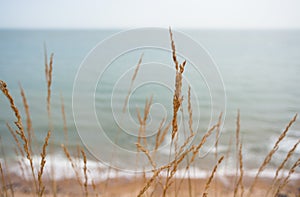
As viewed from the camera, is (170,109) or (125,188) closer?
(125,188)

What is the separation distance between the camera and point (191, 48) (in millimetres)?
2262

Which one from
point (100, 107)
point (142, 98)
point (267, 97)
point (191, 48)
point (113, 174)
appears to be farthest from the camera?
point (267, 97)

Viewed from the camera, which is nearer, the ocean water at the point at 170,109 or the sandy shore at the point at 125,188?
the sandy shore at the point at 125,188

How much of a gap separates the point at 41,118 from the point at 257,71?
44.0 ft

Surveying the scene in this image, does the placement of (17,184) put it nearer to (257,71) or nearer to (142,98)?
(142,98)

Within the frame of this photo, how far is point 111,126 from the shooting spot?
7.30 meters

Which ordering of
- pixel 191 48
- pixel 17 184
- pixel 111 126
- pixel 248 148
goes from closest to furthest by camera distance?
pixel 191 48, pixel 17 184, pixel 248 148, pixel 111 126

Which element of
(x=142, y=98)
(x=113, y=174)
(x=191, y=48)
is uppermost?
(x=191, y=48)

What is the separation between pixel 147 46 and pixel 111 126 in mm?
5149

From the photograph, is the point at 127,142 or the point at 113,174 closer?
the point at 113,174

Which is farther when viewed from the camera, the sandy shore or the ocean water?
the ocean water

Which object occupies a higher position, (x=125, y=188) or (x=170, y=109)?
(x=170, y=109)

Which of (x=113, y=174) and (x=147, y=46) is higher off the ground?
(x=147, y=46)

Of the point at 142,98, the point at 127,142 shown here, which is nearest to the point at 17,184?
the point at 127,142
